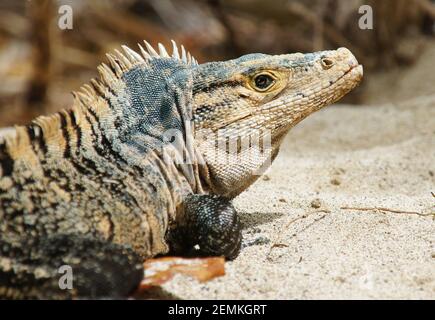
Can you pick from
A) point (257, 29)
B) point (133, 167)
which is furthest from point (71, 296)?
point (257, 29)

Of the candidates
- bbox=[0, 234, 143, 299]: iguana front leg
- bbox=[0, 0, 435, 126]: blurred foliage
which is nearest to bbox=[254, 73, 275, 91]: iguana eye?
Answer: bbox=[0, 234, 143, 299]: iguana front leg

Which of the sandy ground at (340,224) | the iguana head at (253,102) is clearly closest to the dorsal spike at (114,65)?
the iguana head at (253,102)

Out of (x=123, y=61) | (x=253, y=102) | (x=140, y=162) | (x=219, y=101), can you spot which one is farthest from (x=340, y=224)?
(x=123, y=61)

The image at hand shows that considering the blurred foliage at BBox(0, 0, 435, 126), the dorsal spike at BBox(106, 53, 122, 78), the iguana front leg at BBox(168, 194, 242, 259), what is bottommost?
the iguana front leg at BBox(168, 194, 242, 259)

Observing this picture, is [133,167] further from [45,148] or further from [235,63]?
[235,63]

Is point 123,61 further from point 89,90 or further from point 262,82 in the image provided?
point 262,82

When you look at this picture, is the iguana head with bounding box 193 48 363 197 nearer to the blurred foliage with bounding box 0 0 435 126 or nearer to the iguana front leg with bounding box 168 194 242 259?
the iguana front leg with bounding box 168 194 242 259
